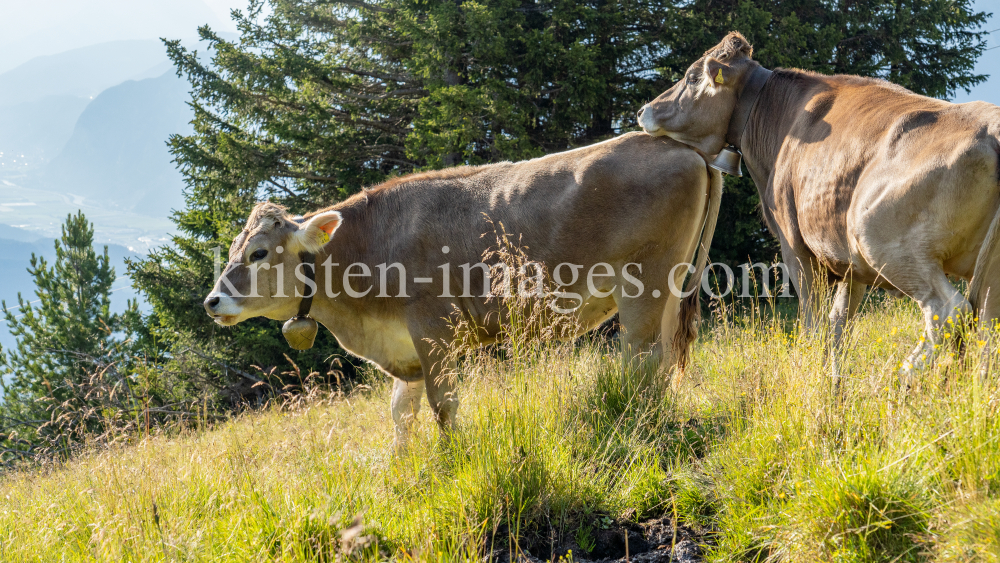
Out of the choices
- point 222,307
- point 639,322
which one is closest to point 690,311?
point 639,322

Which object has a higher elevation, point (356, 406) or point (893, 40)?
point (893, 40)

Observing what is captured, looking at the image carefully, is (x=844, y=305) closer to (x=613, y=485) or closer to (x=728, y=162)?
(x=728, y=162)

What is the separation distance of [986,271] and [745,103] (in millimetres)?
2539

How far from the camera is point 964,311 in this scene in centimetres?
346

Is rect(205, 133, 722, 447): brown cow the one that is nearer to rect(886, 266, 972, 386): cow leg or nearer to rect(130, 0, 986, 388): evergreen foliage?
rect(886, 266, 972, 386): cow leg

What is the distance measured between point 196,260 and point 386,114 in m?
5.44

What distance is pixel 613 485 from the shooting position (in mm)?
4082

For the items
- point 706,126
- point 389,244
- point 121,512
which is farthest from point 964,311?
point 121,512

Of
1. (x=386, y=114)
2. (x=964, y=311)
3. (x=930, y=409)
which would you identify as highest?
(x=386, y=114)

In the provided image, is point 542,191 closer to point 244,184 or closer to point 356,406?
point 356,406

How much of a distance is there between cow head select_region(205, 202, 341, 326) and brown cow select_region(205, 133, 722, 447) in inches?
0.5

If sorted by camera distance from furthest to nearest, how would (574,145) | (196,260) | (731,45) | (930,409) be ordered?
(196,260), (574,145), (731,45), (930,409)

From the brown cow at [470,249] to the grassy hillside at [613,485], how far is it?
0.84 m

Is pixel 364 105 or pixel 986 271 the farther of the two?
pixel 364 105
